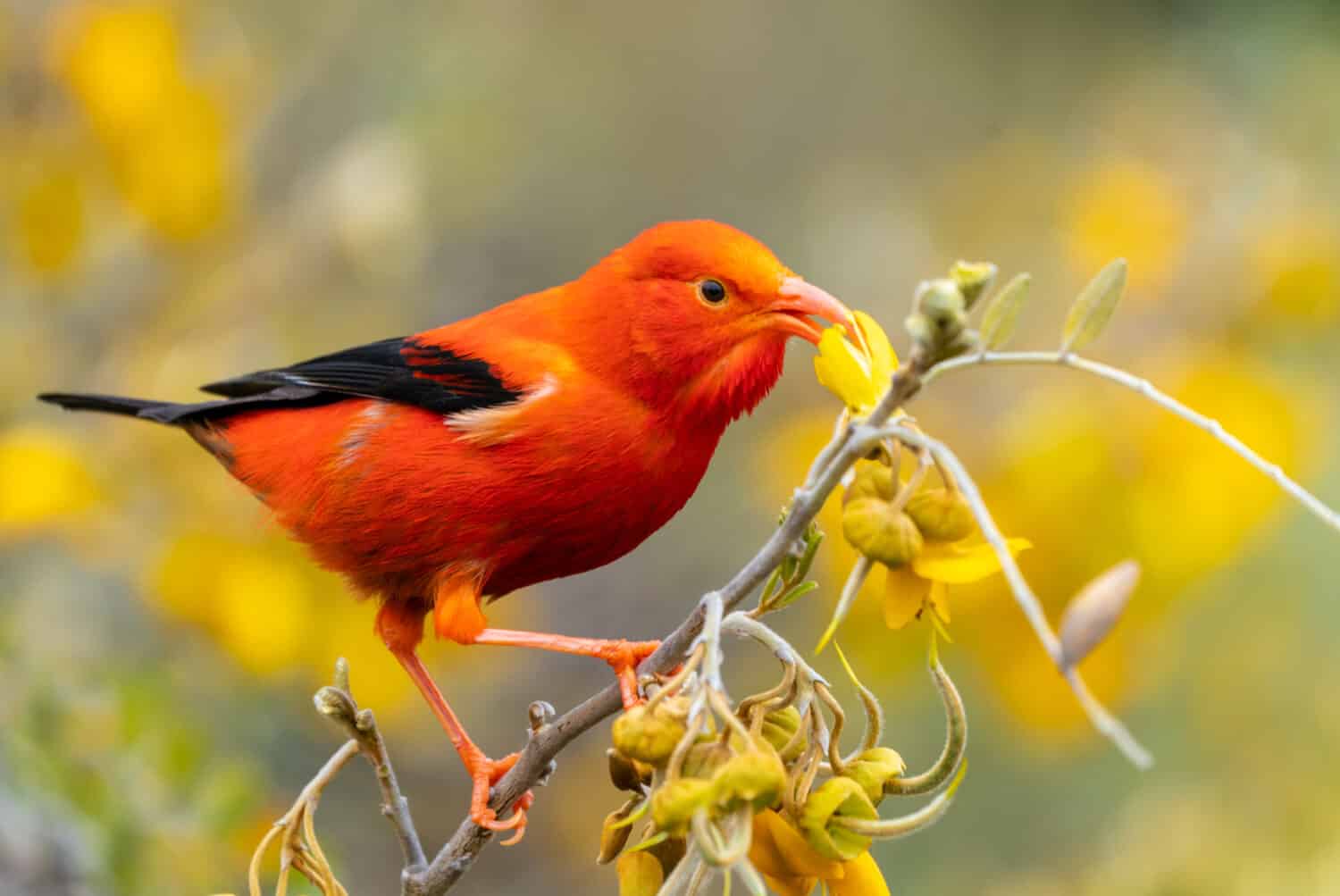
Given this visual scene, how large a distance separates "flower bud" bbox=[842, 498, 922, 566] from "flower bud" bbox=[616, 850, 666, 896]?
1.96ft

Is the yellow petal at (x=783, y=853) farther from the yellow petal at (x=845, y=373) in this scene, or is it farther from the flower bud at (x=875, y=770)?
the yellow petal at (x=845, y=373)

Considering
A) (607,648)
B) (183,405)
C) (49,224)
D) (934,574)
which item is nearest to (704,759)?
(934,574)

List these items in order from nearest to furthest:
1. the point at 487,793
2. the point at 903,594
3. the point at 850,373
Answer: the point at 903,594
the point at 850,373
the point at 487,793

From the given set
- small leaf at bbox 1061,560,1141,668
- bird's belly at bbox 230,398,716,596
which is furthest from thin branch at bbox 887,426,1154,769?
bird's belly at bbox 230,398,716,596

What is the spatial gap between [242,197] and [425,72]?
7.08 feet

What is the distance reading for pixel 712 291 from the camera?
3477mm

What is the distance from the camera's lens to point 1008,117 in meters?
9.85

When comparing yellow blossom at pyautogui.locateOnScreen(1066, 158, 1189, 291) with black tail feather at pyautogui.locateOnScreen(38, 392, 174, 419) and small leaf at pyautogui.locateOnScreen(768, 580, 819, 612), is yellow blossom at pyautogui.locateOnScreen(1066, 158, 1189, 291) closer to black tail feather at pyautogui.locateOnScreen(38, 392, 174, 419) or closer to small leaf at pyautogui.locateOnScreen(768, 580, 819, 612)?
black tail feather at pyautogui.locateOnScreen(38, 392, 174, 419)

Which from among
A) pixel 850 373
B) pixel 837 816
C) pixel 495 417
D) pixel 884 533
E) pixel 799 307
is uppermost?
pixel 799 307

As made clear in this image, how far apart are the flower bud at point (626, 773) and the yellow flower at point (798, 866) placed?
188mm

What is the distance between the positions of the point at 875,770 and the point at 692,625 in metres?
0.32

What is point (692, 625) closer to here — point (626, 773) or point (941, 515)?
point (626, 773)

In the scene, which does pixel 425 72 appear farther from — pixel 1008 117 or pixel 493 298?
pixel 1008 117

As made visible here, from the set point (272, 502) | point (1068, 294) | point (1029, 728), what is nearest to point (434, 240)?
point (1068, 294)
